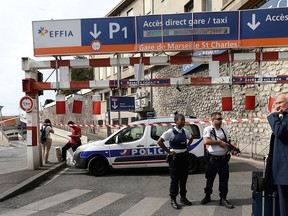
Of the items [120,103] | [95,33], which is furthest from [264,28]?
[120,103]

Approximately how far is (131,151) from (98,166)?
3.62ft

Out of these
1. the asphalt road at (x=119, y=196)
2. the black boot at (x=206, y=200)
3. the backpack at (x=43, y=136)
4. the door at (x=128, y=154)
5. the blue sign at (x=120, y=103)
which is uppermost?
the blue sign at (x=120, y=103)

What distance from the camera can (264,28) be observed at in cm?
861

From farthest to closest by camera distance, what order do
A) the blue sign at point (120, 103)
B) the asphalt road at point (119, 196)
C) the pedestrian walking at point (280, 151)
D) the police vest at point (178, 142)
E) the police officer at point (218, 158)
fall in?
the blue sign at point (120, 103)
the police vest at point (178, 142)
the police officer at point (218, 158)
the asphalt road at point (119, 196)
the pedestrian walking at point (280, 151)

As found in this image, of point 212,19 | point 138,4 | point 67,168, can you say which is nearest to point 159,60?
point 212,19

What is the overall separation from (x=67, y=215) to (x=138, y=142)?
4066mm

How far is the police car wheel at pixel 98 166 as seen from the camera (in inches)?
357

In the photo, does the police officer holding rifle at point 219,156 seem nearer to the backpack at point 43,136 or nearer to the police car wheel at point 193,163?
the police car wheel at point 193,163

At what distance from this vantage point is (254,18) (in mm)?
8625

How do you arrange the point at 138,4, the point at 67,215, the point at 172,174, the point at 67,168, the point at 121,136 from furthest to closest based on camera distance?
the point at 138,4
the point at 67,168
the point at 121,136
the point at 172,174
the point at 67,215

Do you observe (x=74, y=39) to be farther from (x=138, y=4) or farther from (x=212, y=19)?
(x=138, y=4)

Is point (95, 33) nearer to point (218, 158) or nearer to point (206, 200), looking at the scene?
point (218, 158)

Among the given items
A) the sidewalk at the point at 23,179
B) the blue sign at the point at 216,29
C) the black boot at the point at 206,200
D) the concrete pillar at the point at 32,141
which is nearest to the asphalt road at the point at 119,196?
the black boot at the point at 206,200

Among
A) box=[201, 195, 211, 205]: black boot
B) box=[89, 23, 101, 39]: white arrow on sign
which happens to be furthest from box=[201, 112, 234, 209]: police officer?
box=[89, 23, 101, 39]: white arrow on sign
